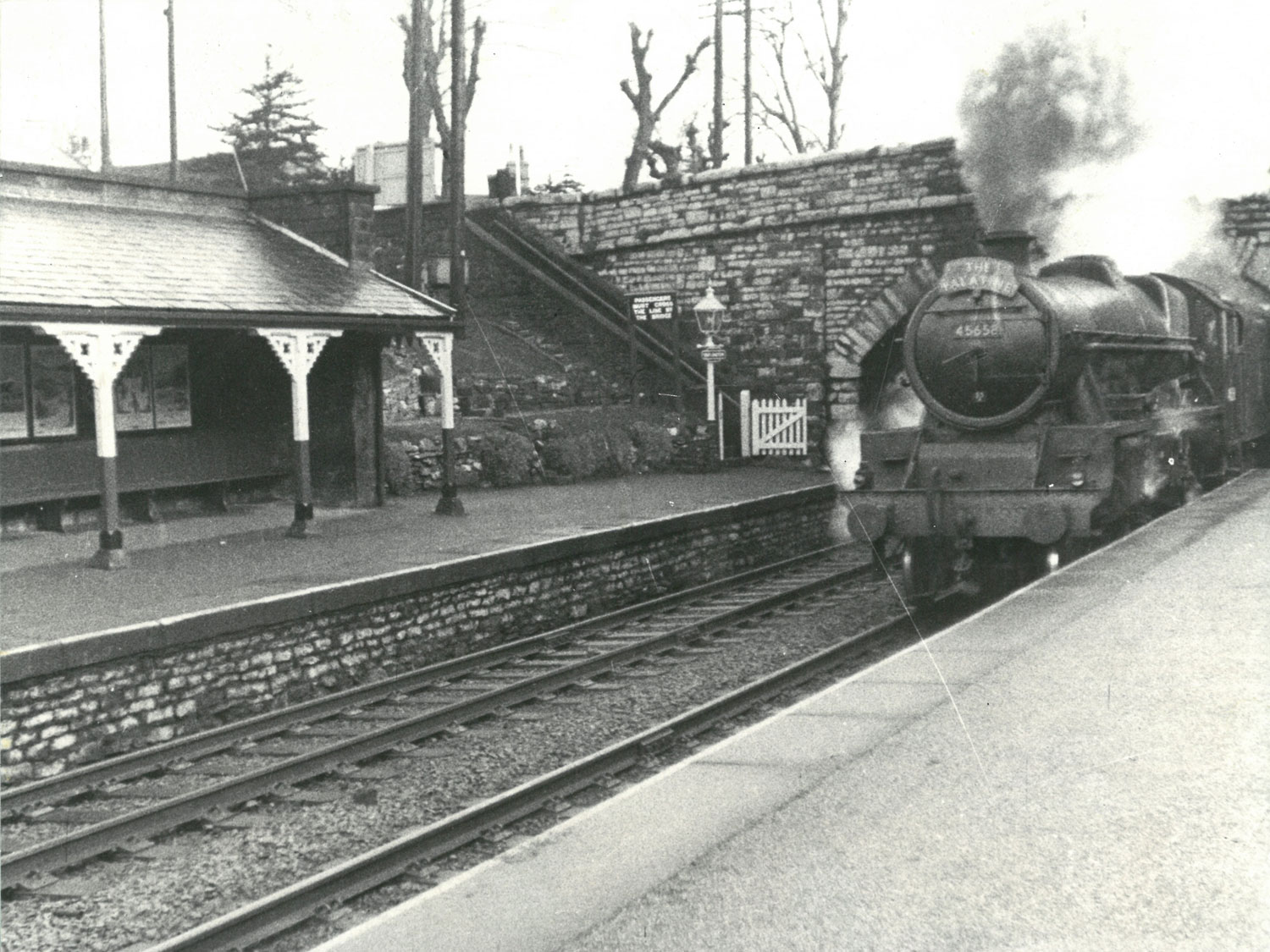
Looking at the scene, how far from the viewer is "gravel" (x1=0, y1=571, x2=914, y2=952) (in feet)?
18.6

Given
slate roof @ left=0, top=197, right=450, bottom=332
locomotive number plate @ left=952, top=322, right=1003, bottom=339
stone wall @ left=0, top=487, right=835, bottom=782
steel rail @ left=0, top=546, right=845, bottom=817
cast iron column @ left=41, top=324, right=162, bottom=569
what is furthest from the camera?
locomotive number plate @ left=952, top=322, right=1003, bottom=339

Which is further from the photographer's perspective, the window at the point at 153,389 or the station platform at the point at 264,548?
the window at the point at 153,389

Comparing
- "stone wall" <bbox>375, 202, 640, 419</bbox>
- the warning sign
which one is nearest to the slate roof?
"stone wall" <bbox>375, 202, 640, 419</bbox>

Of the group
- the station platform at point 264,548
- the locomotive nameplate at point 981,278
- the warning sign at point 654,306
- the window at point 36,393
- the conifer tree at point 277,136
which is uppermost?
the conifer tree at point 277,136

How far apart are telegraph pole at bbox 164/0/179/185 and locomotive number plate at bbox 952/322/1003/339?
82.1 ft

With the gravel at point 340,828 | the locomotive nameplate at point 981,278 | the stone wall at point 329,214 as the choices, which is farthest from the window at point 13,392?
the locomotive nameplate at point 981,278

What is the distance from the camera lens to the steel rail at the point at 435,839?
5297mm

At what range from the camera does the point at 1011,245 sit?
11961 mm

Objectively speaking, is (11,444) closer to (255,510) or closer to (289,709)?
(255,510)

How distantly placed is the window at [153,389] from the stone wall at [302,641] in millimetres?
4346

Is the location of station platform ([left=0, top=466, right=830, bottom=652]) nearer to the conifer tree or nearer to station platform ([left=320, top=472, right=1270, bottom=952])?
station platform ([left=320, top=472, right=1270, bottom=952])

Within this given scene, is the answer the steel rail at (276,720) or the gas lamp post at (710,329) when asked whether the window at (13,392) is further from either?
the gas lamp post at (710,329)

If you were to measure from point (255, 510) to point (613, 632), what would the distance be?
16.9 feet

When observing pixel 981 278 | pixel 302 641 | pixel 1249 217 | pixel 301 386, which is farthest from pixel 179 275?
pixel 1249 217
